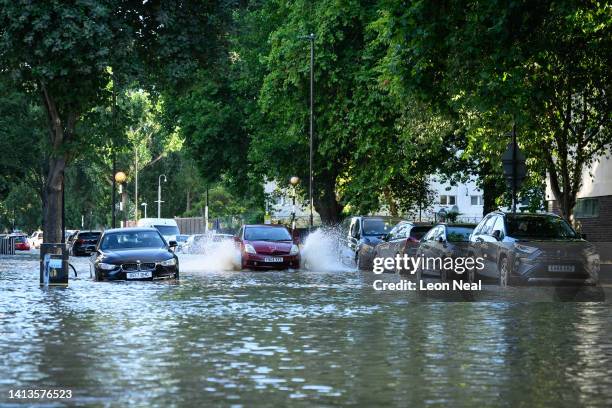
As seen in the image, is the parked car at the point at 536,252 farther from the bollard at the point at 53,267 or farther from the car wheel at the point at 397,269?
the bollard at the point at 53,267

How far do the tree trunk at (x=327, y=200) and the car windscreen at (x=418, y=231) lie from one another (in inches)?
1099

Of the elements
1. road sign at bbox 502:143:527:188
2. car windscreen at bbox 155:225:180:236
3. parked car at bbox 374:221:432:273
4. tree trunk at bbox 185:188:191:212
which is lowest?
parked car at bbox 374:221:432:273

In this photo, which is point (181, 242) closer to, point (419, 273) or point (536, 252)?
point (419, 273)

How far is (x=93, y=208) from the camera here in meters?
110

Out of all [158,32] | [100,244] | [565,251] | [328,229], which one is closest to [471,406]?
[565,251]

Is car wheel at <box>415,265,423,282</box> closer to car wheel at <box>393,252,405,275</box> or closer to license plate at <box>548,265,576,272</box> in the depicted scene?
license plate at <box>548,265,576,272</box>

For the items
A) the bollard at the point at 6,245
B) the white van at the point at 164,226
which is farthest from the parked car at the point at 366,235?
the bollard at the point at 6,245

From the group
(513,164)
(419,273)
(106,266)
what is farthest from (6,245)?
(419,273)

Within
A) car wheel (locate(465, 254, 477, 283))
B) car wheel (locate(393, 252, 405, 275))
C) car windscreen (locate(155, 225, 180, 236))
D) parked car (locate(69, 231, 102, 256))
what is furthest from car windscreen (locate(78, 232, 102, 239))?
car wheel (locate(465, 254, 477, 283))

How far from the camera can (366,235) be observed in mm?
41406

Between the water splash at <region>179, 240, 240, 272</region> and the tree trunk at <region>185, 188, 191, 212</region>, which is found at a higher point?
the tree trunk at <region>185, 188, 191, 212</region>

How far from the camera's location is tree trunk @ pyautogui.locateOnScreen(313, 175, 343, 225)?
211ft

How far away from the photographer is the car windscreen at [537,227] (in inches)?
1105

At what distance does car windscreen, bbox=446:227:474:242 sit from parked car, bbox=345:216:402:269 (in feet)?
28.2
